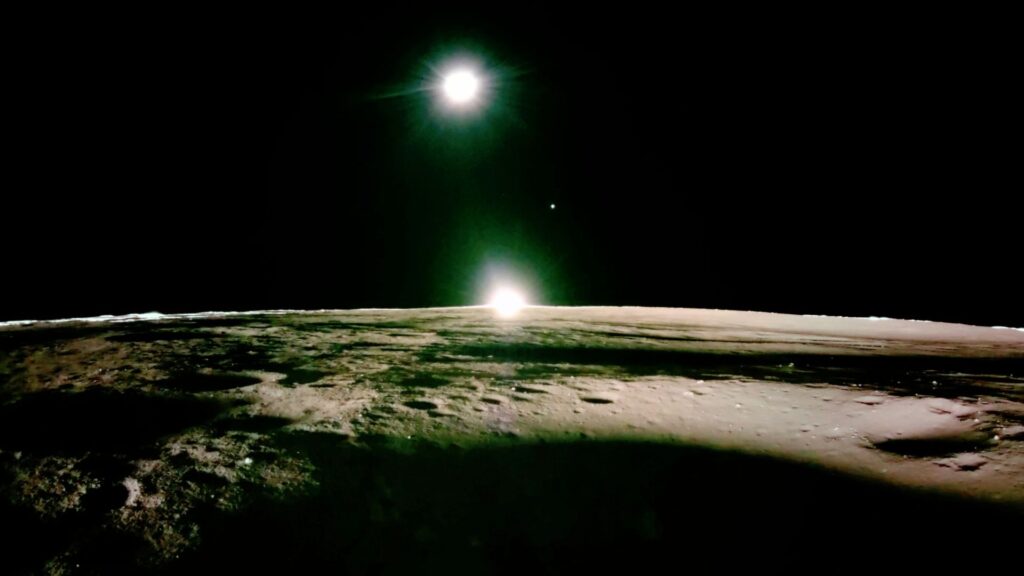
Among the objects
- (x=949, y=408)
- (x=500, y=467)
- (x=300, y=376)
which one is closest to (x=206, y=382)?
(x=300, y=376)

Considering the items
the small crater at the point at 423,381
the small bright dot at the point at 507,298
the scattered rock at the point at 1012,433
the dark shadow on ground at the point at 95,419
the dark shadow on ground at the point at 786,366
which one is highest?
the small bright dot at the point at 507,298

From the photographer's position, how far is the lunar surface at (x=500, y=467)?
793 millimetres

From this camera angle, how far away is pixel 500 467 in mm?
1032

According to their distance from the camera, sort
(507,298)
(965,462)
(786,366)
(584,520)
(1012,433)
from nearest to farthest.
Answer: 1. (584,520)
2. (965,462)
3. (1012,433)
4. (786,366)
5. (507,298)

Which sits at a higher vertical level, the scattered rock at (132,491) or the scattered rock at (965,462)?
the scattered rock at (965,462)

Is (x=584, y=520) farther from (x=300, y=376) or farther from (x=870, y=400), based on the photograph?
(x=300, y=376)

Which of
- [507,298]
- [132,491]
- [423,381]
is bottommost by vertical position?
[132,491]

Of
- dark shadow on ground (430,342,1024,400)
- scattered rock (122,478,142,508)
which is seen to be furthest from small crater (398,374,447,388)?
scattered rock (122,478,142,508)

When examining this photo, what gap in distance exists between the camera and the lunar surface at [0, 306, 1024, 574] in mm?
793

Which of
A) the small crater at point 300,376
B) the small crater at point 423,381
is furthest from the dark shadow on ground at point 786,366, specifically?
the small crater at point 300,376

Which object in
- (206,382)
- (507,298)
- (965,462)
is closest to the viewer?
(965,462)

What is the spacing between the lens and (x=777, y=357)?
2230 millimetres

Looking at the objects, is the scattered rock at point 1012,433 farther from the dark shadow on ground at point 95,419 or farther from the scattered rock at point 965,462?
the dark shadow on ground at point 95,419

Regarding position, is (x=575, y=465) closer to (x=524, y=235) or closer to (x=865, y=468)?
(x=865, y=468)
